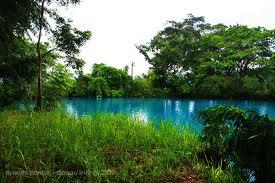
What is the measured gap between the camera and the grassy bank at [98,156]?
8.12ft

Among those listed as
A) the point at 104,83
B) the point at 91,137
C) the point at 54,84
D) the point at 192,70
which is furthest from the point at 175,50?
the point at 91,137

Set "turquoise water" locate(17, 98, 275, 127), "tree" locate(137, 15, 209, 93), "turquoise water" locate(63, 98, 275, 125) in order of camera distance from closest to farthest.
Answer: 1. "turquoise water" locate(17, 98, 275, 127)
2. "turquoise water" locate(63, 98, 275, 125)
3. "tree" locate(137, 15, 209, 93)

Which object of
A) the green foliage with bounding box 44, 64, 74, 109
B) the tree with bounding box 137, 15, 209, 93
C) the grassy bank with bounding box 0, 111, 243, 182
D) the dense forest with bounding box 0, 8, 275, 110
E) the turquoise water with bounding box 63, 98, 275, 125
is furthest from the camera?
the tree with bounding box 137, 15, 209, 93

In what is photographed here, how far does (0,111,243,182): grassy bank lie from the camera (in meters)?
2.47

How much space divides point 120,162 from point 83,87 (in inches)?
1056

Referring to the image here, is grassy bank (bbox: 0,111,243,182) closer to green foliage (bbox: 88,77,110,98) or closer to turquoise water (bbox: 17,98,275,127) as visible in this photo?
turquoise water (bbox: 17,98,275,127)

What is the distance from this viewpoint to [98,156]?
2.92m

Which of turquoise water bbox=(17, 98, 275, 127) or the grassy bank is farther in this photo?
turquoise water bbox=(17, 98, 275, 127)

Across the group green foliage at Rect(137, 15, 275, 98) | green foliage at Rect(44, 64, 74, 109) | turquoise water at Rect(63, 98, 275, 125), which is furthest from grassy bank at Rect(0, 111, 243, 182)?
green foliage at Rect(137, 15, 275, 98)

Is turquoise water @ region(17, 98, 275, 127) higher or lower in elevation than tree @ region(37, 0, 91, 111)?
lower

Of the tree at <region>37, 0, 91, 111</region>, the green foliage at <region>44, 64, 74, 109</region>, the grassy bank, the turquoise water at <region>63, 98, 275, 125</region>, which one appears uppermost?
the tree at <region>37, 0, 91, 111</region>

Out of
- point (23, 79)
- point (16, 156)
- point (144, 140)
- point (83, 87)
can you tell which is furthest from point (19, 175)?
point (83, 87)

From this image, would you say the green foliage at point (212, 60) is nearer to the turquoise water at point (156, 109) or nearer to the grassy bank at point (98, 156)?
the turquoise water at point (156, 109)

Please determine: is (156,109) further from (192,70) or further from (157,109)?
(192,70)
